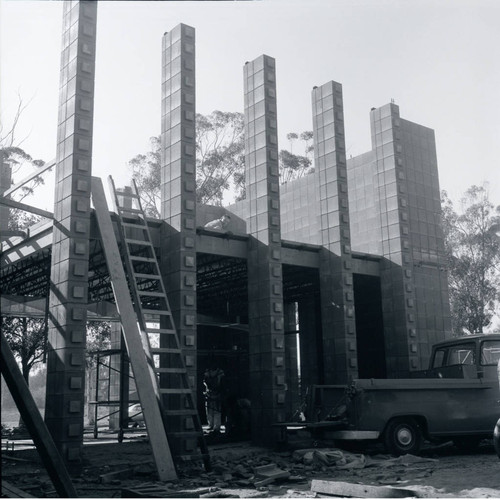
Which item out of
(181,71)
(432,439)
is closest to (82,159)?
(181,71)

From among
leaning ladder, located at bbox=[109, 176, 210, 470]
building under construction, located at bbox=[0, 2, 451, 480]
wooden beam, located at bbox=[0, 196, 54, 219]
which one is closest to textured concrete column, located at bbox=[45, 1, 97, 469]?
building under construction, located at bbox=[0, 2, 451, 480]

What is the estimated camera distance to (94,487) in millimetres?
9891

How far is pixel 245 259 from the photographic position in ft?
55.1

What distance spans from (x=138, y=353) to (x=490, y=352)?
8055 millimetres

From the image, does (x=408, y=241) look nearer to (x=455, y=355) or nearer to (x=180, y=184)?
(x=455, y=355)

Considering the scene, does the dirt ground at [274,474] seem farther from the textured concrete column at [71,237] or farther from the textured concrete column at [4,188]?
the textured concrete column at [4,188]

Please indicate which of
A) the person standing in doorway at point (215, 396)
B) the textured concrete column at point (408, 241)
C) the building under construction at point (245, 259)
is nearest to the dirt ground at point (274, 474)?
the building under construction at point (245, 259)

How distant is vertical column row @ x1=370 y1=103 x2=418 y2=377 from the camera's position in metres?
19.0

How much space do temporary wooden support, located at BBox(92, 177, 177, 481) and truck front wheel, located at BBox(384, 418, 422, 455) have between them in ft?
15.4

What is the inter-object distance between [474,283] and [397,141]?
18.9 metres

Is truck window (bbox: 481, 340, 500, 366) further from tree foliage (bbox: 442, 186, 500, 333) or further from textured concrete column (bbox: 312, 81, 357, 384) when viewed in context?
tree foliage (bbox: 442, 186, 500, 333)

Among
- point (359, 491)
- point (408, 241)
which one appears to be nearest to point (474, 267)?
point (408, 241)

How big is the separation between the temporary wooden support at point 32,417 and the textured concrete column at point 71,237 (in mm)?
5054

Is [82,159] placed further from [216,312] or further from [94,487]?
[216,312]
